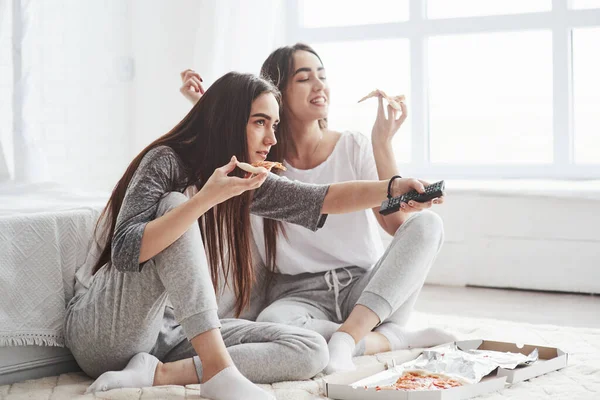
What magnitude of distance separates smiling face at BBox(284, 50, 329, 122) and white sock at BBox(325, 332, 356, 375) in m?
0.64

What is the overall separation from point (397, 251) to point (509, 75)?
212cm

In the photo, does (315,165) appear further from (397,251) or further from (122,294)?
(122,294)

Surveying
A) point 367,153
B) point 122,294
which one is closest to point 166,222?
point 122,294

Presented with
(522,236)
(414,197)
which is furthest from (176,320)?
(522,236)

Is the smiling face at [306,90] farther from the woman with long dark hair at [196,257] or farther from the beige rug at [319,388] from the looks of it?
the beige rug at [319,388]

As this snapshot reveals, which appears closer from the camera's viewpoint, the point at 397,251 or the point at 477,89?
the point at 397,251

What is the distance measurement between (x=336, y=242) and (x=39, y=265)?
78 centimetres

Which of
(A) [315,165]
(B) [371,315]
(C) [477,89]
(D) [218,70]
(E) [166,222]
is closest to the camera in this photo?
(E) [166,222]

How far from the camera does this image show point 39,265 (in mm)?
1901

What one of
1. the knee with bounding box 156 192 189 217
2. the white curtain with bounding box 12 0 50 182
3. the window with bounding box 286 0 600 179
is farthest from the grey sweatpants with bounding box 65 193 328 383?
the window with bounding box 286 0 600 179

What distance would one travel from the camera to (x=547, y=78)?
3.82 m

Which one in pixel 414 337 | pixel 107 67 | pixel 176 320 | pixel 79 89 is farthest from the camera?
pixel 107 67

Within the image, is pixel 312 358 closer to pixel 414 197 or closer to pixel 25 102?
pixel 414 197

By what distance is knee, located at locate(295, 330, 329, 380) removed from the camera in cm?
181
